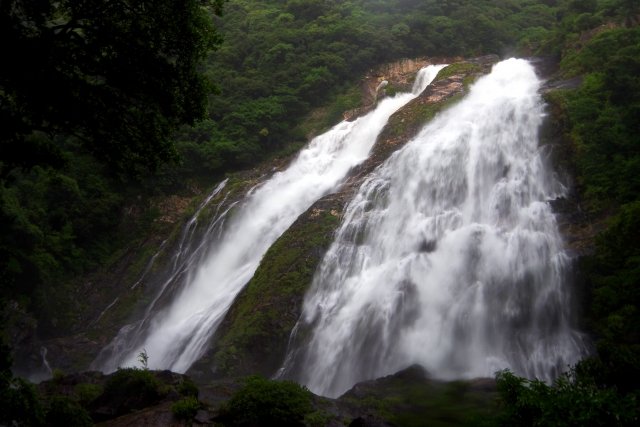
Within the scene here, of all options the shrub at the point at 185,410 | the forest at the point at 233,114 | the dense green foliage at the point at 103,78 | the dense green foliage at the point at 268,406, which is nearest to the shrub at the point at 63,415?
the forest at the point at 233,114

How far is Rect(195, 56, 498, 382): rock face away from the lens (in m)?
16.4

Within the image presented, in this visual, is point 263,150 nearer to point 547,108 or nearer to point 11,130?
point 547,108

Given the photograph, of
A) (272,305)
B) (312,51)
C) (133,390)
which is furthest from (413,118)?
(133,390)

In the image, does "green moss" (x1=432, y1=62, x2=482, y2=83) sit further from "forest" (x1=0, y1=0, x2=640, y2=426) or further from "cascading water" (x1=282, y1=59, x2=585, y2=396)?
"cascading water" (x1=282, y1=59, x2=585, y2=396)

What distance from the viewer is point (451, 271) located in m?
16.7

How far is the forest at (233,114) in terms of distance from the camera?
303 inches

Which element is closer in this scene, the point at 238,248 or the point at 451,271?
the point at 451,271

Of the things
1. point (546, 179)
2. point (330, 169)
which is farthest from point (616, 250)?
point (330, 169)

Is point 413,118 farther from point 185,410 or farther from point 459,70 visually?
point 185,410

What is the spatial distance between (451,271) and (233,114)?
21.9 m

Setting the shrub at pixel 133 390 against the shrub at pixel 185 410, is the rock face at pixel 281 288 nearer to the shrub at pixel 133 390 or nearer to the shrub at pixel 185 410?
the shrub at pixel 133 390

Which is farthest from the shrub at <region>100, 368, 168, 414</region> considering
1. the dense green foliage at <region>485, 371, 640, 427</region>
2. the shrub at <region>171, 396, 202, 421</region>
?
the dense green foliage at <region>485, 371, 640, 427</region>

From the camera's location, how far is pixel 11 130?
7566 mm

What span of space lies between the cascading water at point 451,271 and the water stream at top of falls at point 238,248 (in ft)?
15.1
